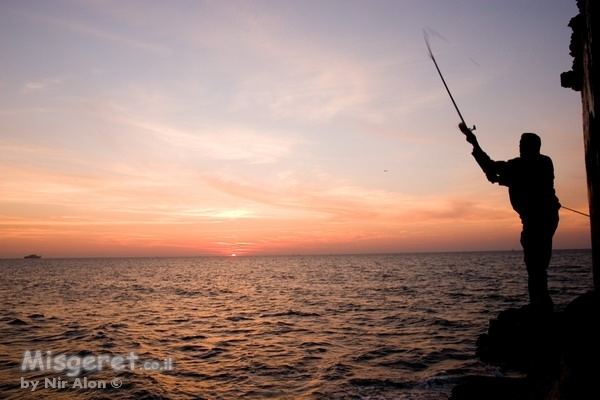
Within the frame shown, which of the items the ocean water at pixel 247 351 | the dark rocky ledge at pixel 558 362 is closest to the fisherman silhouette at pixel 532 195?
the dark rocky ledge at pixel 558 362

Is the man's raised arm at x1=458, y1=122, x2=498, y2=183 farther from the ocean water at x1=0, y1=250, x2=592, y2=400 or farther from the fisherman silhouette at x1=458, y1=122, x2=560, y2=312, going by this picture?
the ocean water at x1=0, y1=250, x2=592, y2=400

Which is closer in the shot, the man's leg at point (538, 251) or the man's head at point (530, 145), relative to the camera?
the man's leg at point (538, 251)

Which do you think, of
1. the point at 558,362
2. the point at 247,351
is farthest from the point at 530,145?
the point at 247,351

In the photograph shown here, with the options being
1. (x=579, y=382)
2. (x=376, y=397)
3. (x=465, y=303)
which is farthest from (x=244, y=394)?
(x=465, y=303)

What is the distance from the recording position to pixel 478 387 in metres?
7.57

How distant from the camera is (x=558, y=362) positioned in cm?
491

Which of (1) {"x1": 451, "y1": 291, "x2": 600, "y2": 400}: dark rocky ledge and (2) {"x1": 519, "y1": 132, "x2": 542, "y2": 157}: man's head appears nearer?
(1) {"x1": 451, "y1": 291, "x2": 600, "y2": 400}: dark rocky ledge

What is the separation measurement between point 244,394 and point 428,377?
5356mm

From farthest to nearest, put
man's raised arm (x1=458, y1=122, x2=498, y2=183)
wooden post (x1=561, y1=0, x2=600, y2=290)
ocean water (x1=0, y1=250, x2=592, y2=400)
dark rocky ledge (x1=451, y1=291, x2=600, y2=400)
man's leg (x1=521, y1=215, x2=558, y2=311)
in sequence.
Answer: ocean water (x1=0, y1=250, x2=592, y2=400) → man's raised arm (x1=458, y1=122, x2=498, y2=183) → man's leg (x1=521, y1=215, x2=558, y2=311) → wooden post (x1=561, y1=0, x2=600, y2=290) → dark rocky ledge (x1=451, y1=291, x2=600, y2=400)

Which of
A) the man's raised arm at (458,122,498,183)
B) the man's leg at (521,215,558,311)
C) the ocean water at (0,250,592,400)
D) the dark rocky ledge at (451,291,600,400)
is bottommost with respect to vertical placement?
the ocean water at (0,250,592,400)

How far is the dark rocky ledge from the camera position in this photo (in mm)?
4359

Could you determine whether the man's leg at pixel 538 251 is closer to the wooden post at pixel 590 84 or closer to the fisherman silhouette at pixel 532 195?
the fisherman silhouette at pixel 532 195

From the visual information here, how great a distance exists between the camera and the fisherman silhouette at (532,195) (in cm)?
709

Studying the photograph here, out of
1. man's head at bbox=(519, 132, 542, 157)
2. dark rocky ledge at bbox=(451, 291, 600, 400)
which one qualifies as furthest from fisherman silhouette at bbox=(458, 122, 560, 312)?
dark rocky ledge at bbox=(451, 291, 600, 400)
